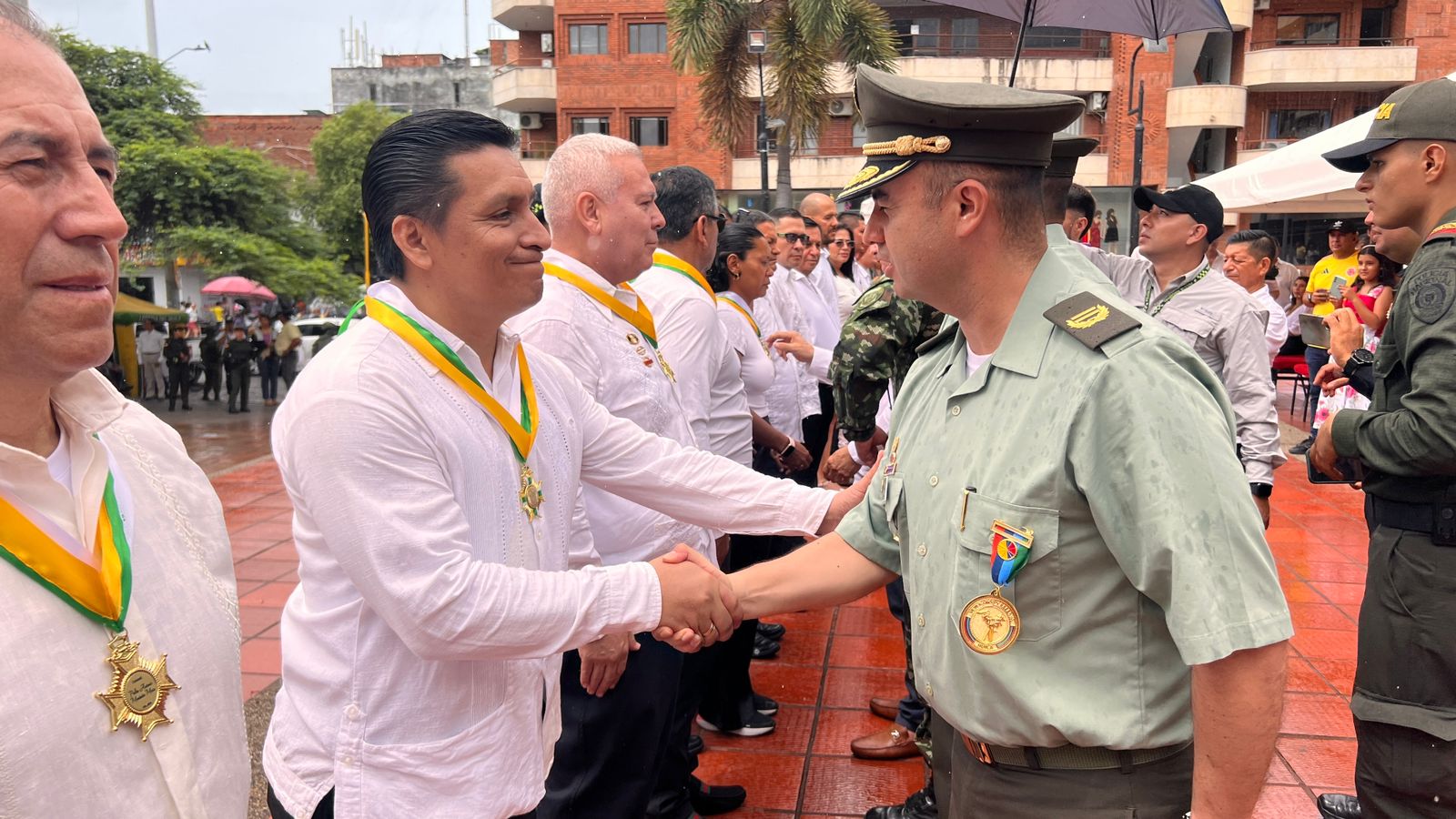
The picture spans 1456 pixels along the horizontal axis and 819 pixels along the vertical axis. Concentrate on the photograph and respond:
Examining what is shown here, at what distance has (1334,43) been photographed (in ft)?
97.0

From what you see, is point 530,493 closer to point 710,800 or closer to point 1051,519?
point 1051,519

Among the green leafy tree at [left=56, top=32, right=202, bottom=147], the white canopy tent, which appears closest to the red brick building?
the green leafy tree at [left=56, top=32, right=202, bottom=147]

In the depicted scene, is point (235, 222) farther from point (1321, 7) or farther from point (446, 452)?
point (1321, 7)

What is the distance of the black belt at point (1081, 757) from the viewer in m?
1.75

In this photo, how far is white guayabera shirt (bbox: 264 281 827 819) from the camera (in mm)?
1926

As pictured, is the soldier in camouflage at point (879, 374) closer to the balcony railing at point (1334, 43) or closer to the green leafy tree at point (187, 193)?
the green leafy tree at point (187, 193)

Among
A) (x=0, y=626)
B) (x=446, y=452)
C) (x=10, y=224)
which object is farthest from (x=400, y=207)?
(x=0, y=626)

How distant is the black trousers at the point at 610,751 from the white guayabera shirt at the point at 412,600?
722 millimetres

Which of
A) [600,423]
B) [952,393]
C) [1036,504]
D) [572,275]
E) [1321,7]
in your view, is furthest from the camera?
[1321,7]

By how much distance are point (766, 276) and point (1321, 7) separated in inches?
1202

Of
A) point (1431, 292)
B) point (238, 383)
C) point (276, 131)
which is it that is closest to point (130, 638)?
point (1431, 292)

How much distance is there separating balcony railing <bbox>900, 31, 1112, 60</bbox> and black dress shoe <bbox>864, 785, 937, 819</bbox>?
97.6 feet

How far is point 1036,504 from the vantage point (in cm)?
170

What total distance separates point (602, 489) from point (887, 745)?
1719 mm
